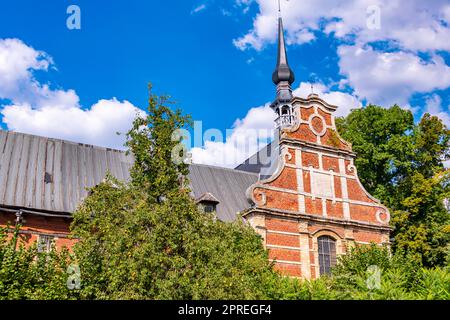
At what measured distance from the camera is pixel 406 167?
102ft

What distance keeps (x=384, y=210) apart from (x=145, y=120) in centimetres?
1737

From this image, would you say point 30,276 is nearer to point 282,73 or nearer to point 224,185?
point 224,185

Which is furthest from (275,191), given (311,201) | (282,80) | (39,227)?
(282,80)

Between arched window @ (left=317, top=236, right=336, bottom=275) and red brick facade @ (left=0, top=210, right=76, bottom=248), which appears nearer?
red brick facade @ (left=0, top=210, right=76, bottom=248)

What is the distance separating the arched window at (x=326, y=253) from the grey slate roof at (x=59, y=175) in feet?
15.2

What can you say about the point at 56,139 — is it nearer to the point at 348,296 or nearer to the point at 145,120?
the point at 145,120

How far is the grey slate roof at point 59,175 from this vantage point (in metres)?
21.9

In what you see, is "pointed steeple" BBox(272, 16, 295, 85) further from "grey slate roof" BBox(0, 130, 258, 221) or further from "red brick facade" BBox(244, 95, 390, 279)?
"grey slate roof" BBox(0, 130, 258, 221)

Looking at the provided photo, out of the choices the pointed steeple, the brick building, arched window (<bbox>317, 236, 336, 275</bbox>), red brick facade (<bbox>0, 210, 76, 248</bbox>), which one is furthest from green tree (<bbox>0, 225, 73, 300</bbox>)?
the pointed steeple

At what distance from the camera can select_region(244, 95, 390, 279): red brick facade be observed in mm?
24203

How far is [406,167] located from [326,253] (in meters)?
9.21

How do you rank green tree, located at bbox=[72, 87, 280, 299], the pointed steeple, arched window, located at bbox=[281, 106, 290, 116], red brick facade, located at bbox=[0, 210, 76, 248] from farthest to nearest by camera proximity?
the pointed steeple → arched window, located at bbox=[281, 106, 290, 116] → red brick facade, located at bbox=[0, 210, 76, 248] → green tree, located at bbox=[72, 87, 280, 299]

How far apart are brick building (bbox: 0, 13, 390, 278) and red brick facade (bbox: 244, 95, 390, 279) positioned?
5 centimetres
